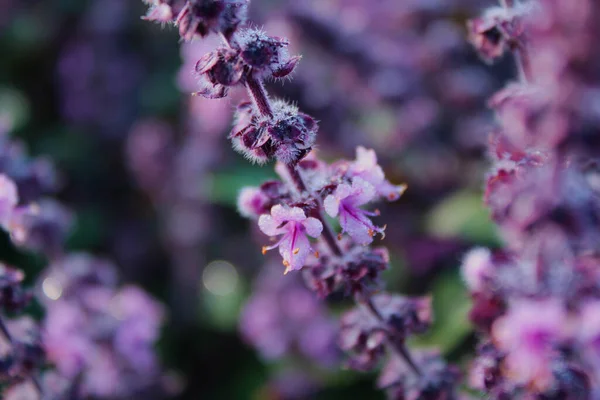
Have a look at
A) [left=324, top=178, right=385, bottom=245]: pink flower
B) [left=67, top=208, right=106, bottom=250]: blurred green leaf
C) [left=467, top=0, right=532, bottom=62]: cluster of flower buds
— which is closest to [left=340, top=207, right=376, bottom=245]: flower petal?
[left=324, top=178, right=385, bottom=245]: pink flower

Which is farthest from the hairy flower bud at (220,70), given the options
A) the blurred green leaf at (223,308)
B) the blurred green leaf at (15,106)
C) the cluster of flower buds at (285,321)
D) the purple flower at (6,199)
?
the blurred green leaf at (15,106)

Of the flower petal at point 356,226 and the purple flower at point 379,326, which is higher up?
the flower petal at point 356,226

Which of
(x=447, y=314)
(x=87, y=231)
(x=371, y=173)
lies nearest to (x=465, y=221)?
(x=447, y=314)

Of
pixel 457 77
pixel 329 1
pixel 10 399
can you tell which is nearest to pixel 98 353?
pixel 10 399

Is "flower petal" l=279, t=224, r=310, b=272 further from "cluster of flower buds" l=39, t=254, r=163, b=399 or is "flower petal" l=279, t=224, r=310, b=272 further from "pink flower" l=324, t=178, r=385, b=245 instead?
"cluster of flower buds" l=39, t=254, r=163, b=399

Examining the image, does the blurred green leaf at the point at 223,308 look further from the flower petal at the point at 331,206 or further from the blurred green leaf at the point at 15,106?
the flower petal at the point at 331,206

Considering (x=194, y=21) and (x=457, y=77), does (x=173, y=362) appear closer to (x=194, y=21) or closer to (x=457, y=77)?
(x=457, y=77)

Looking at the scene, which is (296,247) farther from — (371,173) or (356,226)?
(371,173)
